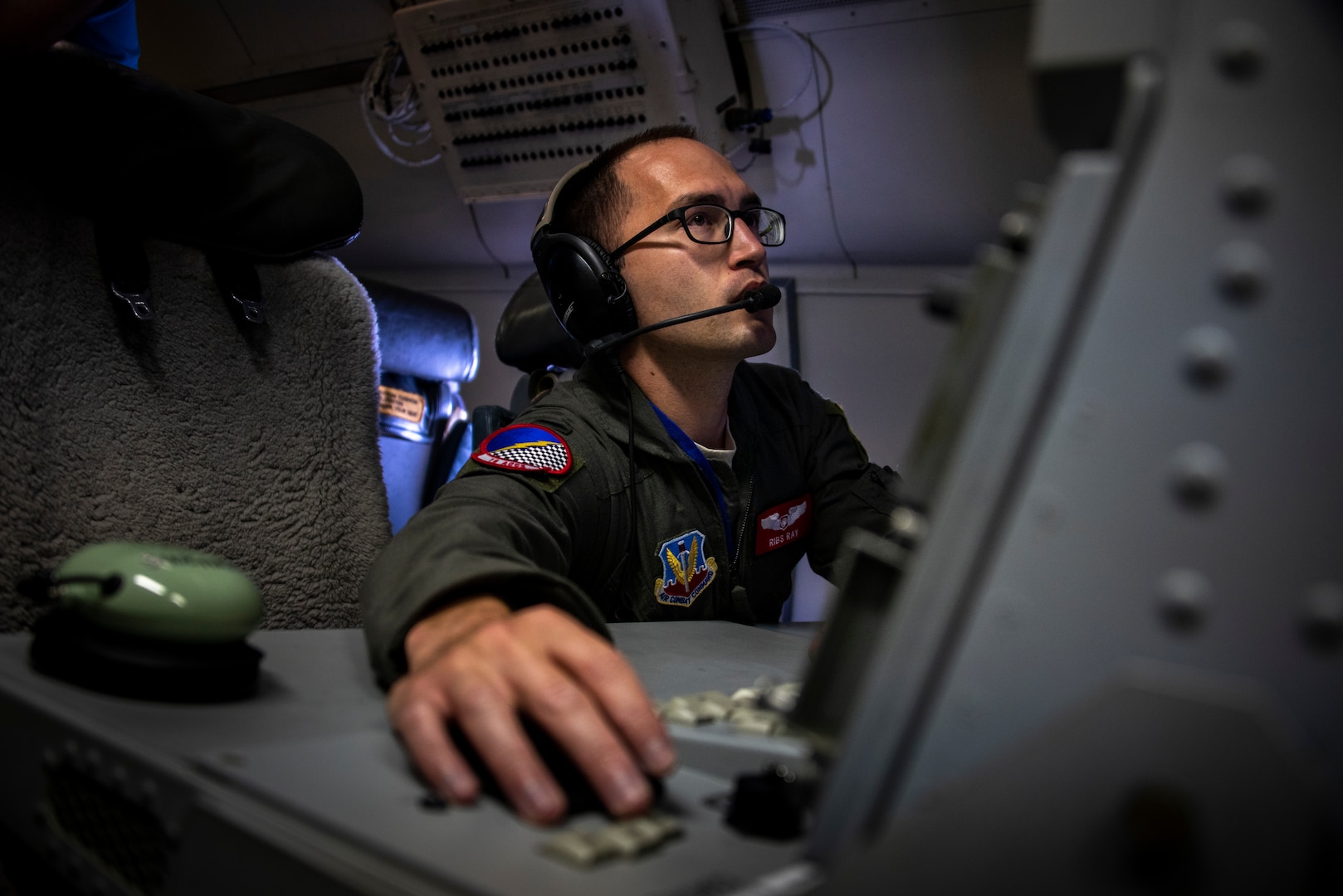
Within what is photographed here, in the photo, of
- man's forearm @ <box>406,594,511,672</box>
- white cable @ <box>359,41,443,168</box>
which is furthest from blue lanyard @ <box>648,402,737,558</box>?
white cable @ <box>359,41,443,168</box>

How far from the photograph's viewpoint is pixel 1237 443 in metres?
0.25

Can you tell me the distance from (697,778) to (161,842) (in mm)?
261

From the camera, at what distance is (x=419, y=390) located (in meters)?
2.27

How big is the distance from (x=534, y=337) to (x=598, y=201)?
39cm

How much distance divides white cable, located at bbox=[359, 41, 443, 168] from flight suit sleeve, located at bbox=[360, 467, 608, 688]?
6.22 feet

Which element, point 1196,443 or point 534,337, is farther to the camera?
point 534,337

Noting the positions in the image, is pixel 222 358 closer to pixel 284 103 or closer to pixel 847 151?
pixel 847 151

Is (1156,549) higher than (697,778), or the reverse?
(1156,549)

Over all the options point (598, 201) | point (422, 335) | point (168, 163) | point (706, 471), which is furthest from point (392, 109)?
point (706, 471)

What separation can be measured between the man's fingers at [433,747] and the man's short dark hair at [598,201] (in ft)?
3.42

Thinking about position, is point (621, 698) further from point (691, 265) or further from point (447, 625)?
point (691, 265)

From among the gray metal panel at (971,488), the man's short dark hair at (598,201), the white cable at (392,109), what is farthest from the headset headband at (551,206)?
the white cable at (392,109)

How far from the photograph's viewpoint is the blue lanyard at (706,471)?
1238 mm

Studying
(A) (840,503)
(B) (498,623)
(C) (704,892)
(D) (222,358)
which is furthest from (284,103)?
(C) (704,892)
